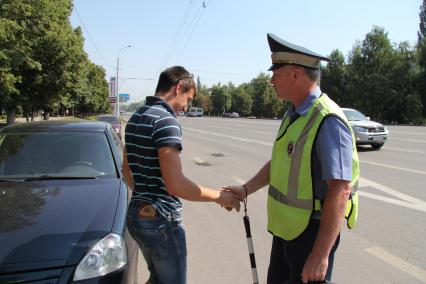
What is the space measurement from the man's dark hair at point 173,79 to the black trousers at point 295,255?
3.53 feet

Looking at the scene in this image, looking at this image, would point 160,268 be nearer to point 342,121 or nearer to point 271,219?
point 271,219

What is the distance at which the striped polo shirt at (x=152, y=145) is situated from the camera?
8.11 feet

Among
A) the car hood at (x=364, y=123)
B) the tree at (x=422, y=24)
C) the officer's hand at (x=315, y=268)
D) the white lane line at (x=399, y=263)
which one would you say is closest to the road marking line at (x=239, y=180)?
the white lane line at (x=399, y=263)

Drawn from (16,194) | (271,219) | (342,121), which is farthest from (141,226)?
(16,194)

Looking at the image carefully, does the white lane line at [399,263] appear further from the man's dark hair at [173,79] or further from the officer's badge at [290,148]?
the man's dark hair at [173,79]

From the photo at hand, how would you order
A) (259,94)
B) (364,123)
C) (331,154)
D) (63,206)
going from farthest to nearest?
(259,94) → (364,123) → (63,206) → (331,154)

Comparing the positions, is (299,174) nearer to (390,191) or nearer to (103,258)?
(103,258)

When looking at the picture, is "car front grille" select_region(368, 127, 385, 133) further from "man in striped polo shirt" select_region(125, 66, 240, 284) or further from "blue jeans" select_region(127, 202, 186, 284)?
"blue jeans" select_region(127, 202, 186, 284)

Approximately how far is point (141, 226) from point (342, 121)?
49.4 inches

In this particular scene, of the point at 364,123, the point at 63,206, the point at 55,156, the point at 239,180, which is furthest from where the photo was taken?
the point at 364,123

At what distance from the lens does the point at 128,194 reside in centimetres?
390

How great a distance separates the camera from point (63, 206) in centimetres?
344

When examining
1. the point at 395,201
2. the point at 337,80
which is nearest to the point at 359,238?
the point at 395,201

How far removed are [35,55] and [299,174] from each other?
78.4 ft
